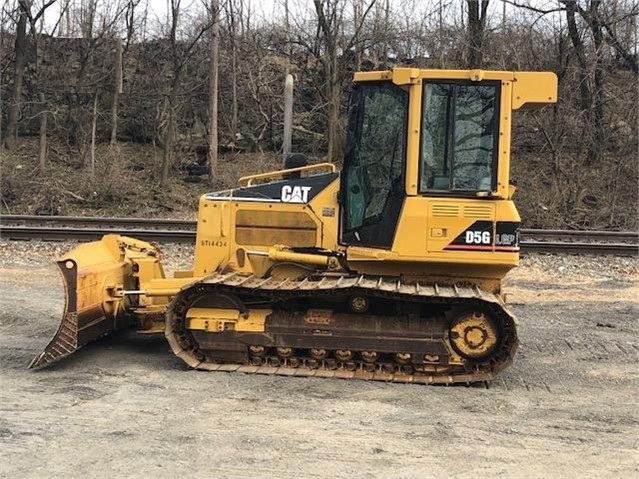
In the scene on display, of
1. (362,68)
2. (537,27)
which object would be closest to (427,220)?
(537,27)

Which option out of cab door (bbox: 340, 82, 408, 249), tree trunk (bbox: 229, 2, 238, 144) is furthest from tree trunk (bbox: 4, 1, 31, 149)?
cab door (bbox: 340, 82, 408, 249)

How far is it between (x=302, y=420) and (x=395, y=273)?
6.23 ft

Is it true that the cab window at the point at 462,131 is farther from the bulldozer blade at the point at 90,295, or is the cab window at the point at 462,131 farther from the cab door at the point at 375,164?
the bulldozer blade at the point at 90,295

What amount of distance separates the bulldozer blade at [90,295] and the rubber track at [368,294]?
784 millimetres

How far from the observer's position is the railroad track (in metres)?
12.2

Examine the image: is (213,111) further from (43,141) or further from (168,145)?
(43,141)

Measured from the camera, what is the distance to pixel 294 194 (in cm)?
656

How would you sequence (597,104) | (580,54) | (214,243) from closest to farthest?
(214,243), (597,104), (580,54)

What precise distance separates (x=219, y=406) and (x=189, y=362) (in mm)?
1061

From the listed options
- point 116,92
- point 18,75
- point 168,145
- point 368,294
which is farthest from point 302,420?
point 18,75

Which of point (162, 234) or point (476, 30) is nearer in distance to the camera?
point (162, 234)

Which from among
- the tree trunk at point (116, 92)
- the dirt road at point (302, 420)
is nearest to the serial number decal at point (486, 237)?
the dirt road at point (302, 420)

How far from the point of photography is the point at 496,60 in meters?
20.8

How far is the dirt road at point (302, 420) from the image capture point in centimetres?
398
